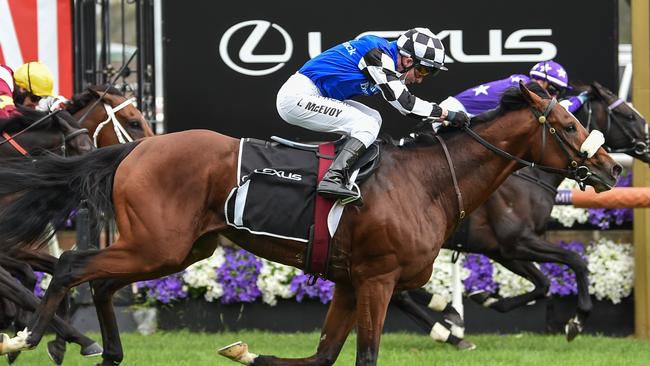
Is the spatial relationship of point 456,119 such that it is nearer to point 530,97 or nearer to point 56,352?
point 530,97

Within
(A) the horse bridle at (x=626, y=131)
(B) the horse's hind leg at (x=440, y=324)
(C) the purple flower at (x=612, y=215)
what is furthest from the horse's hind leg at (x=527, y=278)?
(A) the horse bridle at (x=626, y=131)

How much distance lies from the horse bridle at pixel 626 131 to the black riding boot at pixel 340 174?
3.46 meters

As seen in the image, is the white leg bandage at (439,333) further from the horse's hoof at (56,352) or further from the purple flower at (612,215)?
the horse's hoof at (56,352)

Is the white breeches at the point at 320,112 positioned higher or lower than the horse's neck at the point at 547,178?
higher

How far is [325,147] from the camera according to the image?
6.21m

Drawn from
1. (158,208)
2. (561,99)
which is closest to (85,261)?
(158,208)

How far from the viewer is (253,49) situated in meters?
9.46

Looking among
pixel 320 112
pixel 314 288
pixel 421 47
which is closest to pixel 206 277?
pixel 314 288

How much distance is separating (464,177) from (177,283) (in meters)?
3.87

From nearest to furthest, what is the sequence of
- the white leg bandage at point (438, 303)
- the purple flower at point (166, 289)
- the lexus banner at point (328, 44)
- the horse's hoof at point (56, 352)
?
the horse's hoof at point (56, 352) < the white leg bandage at point (438, 303) < the lexus banner at point (328, 44) < the purple flower at point (166, 289)

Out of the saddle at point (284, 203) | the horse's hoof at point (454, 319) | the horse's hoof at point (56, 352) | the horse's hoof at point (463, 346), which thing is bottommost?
the horse's hoof at point (463, 346)

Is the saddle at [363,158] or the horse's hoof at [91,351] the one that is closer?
the saddle at [363,158]

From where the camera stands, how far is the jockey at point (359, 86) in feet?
20.0

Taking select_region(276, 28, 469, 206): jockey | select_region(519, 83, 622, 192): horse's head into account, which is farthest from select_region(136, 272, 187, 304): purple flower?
select_region(519, 83, 622, 192): horse's head
